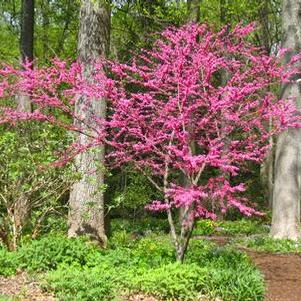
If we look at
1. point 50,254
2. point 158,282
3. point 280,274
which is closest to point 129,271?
point 158,282

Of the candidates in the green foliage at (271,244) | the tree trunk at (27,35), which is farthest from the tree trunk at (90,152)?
the tree trunk at (27,35)

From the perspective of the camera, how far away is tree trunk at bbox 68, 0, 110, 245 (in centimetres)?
869

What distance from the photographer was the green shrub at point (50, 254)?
671cm

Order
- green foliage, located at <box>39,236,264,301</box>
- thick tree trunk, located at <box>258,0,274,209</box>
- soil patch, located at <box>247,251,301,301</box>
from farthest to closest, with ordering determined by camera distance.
Result: thick tree trunk, located at <box>258,0,274,209</box> → soil patch, located at <box>247,251,301,301</box> → green foliage, located at <box>39,236,264,301</box>

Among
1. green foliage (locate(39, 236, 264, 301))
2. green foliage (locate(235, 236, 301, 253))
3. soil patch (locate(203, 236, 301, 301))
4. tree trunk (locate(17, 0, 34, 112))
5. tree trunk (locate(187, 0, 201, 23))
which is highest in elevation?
tree trunk (locate(187, 0, 201, 23))

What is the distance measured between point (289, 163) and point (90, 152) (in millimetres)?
4611

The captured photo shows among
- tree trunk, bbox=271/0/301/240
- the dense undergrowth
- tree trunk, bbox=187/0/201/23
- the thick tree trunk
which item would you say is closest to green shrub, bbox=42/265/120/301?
the dense undergrowth

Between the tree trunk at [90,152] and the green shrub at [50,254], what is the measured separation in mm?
1351

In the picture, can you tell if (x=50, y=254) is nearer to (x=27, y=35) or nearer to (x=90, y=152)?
(x=90, y=152)

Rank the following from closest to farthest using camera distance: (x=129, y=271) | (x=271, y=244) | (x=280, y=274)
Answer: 1. (x=129, y=271)
2. (x=280, y=274)
3. (x=271, y=244)

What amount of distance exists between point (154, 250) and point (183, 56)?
2932 mm

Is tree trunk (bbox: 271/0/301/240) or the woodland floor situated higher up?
tree trunk (bbox: 271/0/301/240)

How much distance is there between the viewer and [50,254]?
680cm

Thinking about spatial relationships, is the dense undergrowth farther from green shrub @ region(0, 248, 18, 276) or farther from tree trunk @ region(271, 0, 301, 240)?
tree trunk @ region(271, 0, 301, 240)
